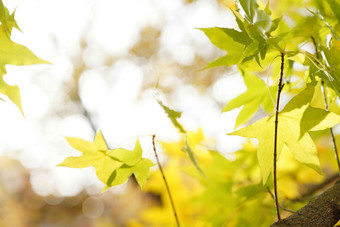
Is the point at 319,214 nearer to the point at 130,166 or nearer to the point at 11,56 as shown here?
the point at 130,166

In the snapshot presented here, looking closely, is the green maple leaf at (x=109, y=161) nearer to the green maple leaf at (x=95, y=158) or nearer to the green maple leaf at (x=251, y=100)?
the green maple leaf at (x=95, y=158)

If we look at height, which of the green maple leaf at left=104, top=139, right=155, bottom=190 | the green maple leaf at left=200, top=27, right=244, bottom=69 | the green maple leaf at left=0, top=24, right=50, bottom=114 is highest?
the green maple leaf at left=0, top=24, right=50, bottom=114

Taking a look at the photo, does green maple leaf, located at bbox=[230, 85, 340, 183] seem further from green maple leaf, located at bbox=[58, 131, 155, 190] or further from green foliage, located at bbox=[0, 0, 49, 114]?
green foliage, located at bbox=[0, 0, 49, 114]

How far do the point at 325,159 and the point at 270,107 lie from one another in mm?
675

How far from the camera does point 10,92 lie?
44cm

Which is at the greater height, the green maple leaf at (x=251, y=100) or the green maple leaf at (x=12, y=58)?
the green maple leaf at (x=12, y=58)

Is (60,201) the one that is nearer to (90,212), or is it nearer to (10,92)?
(90,212)

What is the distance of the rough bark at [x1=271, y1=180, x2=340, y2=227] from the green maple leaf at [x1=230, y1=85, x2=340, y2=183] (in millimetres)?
36

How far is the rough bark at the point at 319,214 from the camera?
→ 0.35 m

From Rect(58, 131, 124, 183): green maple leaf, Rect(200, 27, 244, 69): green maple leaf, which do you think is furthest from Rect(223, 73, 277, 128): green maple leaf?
Rect(58, 131, 124, 183): green maple leaf

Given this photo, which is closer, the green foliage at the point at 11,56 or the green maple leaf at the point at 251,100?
the green foliage at the point at 11,56

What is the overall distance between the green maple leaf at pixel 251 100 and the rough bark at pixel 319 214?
21 cm

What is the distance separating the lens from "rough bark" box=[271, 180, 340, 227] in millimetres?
352

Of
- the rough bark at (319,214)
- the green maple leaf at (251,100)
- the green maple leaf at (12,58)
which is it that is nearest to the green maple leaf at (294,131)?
the rough bark at (319,214)
